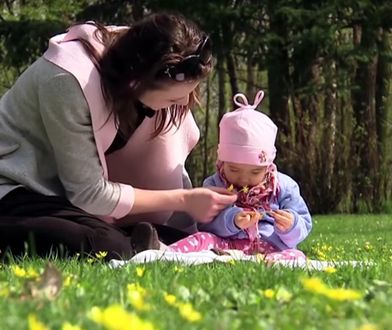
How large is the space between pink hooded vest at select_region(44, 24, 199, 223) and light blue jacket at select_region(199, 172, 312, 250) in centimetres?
30

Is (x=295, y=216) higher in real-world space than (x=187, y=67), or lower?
lower

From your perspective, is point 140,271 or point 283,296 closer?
point 283,296

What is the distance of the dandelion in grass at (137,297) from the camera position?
208 cm

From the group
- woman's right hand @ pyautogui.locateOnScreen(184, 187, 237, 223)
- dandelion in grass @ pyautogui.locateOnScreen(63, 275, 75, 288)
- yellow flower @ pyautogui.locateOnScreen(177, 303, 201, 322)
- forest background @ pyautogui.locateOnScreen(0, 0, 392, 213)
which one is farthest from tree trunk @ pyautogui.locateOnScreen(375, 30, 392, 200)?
yellow flower @ pyautogui.locateOnScreen(177, 303, 201, 322)

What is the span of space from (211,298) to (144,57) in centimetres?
225

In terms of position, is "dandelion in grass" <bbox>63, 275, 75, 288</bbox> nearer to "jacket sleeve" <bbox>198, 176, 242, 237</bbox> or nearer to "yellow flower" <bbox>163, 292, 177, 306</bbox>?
"yellow flower" <bbox>163, 292, 177, 306</bbox>

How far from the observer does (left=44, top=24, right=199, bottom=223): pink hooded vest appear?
15.3 feet

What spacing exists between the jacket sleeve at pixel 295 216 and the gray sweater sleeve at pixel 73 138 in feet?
3.59

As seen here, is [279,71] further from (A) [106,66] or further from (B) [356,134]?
(A) [106,66]

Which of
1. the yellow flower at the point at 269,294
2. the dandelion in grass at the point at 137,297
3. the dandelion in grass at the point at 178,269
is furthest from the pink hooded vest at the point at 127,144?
the yellow flower at the point at 269,294

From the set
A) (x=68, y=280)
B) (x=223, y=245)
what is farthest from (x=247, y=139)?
(x=68, y=280)

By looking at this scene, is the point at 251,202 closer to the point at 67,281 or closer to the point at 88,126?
the point at 88,126

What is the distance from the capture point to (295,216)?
5.30m

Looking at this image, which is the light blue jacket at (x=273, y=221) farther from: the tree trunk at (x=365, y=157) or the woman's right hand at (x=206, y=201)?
the tree trunk at (x=365, y=157)
